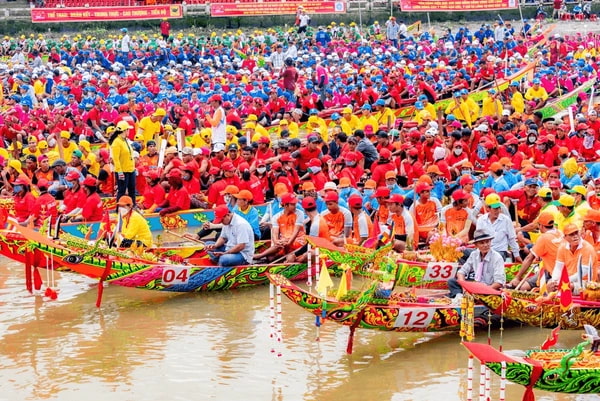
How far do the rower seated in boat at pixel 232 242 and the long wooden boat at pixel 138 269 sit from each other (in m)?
0.11

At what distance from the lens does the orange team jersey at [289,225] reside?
50.3 ft

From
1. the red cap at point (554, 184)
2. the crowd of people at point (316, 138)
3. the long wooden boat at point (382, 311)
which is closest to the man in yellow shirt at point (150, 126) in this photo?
the crowd of people at point (316, 138)

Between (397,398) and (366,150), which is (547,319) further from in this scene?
(366,150)

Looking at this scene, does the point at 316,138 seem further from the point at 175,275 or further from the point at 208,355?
the point at 208,355

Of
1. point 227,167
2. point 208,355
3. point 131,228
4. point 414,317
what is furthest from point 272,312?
point 227,167

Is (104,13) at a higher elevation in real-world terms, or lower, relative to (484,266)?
higher

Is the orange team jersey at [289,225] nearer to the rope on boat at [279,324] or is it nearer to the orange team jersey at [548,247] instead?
the rope on boat at [279,324]

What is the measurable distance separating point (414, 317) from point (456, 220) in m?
2.95

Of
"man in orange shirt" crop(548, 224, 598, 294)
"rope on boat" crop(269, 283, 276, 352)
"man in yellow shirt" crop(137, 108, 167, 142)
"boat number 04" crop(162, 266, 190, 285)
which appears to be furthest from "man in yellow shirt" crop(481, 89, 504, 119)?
"rope on boat" crop(269, 283, 276, 352)

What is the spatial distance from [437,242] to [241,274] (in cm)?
259

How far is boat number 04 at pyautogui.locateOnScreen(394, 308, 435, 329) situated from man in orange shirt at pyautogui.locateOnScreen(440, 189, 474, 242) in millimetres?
2605

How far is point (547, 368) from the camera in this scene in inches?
390

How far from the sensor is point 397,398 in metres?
11.5

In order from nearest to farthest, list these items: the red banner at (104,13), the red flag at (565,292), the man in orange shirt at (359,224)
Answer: the red flag at (565,292)
the man in orange shirt at (359,224)
the red banner at (104,13)
